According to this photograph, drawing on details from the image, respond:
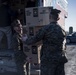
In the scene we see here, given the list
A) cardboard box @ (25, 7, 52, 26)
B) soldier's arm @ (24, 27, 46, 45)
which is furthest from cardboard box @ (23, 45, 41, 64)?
soldier's arm @ (24, 27, 46, 45)

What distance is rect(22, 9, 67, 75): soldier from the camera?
5762mm

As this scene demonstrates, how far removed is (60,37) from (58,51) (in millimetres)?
273

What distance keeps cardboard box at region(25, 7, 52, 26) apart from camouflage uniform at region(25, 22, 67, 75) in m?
1.15

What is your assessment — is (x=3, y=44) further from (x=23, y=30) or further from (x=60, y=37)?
(x=60, y=37)

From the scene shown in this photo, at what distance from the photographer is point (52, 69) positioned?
230 inches

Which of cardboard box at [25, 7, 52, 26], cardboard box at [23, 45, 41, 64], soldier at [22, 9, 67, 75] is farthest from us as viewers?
cardboard box at [25, 7, 52, 26]

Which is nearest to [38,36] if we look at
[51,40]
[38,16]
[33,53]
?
[51,40]

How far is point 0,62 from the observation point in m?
8.14

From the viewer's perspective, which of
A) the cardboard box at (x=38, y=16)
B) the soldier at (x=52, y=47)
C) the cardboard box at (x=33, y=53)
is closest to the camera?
the soldier at (x=52, y=47)

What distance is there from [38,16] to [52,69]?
1.65 metres

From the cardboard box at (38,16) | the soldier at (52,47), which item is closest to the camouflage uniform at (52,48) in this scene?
the soldier at (52,47)

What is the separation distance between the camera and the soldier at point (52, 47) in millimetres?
5762

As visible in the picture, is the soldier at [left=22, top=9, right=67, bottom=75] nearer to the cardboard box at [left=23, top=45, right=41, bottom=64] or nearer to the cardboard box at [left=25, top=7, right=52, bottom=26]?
the cardboard box at [left=23, top=45, right=41, bottom=64]

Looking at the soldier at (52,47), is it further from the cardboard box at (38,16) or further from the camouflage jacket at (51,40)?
the cardboard box at (38,16)
